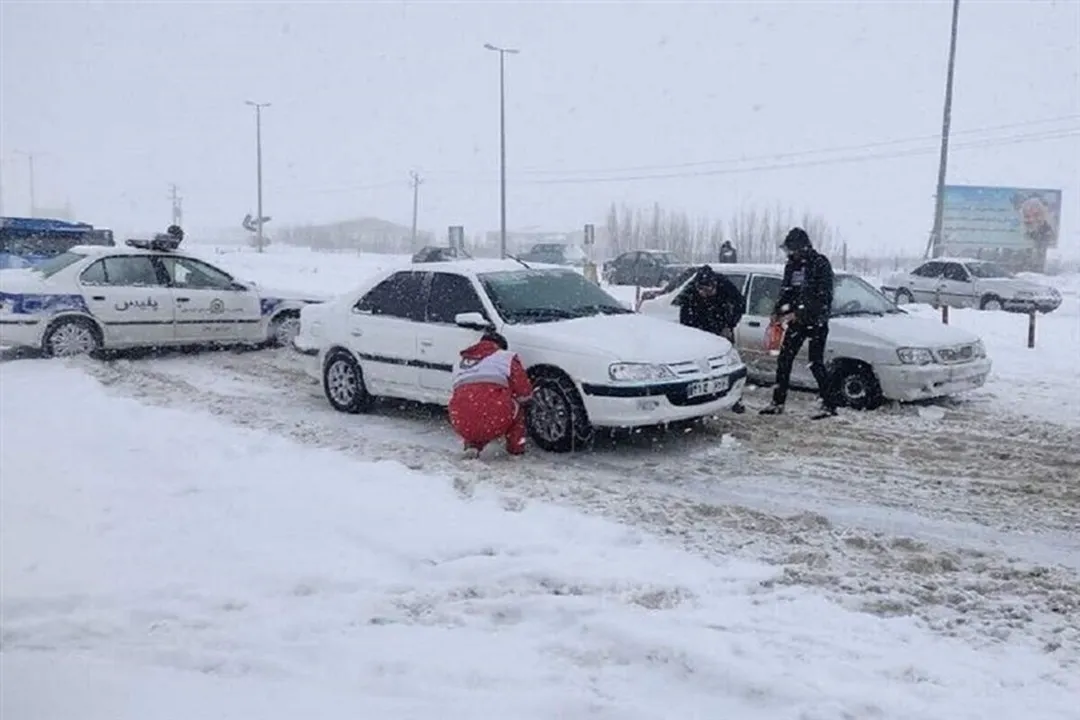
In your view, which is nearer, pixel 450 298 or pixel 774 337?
pixel 450 298

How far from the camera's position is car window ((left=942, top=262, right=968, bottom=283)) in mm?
25812

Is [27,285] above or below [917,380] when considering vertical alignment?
above

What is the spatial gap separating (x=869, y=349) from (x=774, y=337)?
1008 millimetres

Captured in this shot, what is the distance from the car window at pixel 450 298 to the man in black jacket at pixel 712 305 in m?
2.32

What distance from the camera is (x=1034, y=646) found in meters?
4.15

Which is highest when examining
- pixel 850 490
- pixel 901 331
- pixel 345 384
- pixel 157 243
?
pixel 157 243

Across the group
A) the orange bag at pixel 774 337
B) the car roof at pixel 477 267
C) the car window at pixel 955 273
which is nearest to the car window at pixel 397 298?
the car roof at pixel 477 267

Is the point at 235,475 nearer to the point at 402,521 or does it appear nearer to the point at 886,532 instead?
the point at 402,521

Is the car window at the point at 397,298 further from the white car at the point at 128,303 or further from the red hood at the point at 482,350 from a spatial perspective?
the white car at the point at 128,303

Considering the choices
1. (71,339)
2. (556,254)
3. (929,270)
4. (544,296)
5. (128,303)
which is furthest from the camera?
(556,254)

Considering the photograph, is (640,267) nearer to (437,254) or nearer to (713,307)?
(437,254)

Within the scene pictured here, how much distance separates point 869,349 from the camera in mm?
9336

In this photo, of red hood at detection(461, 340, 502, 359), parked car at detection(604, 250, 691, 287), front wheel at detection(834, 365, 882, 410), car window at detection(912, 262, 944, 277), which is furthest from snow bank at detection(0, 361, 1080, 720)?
parked car at detection(604, 250, 691, 287)

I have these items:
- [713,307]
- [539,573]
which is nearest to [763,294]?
[713,307]
